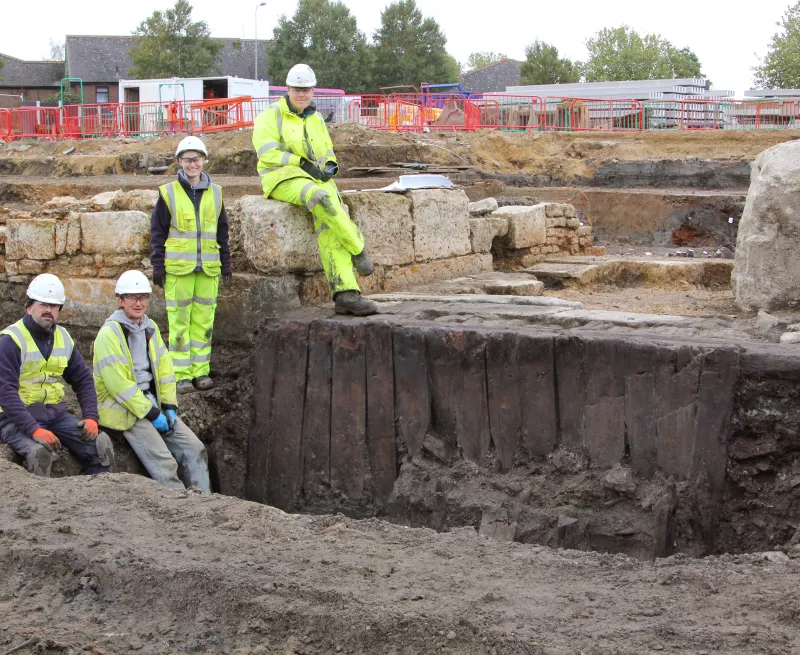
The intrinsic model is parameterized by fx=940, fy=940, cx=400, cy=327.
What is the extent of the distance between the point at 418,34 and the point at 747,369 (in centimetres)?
5546

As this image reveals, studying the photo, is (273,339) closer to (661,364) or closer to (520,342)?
(520,342)

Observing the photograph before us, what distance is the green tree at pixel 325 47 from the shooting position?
5372cm

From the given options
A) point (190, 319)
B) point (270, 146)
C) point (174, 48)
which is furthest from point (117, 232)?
point (174, 48)

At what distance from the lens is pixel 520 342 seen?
6.27m

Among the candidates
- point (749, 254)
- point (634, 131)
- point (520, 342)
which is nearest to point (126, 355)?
point (520, 342)

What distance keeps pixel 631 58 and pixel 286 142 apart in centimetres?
5774

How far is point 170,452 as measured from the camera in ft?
23.4

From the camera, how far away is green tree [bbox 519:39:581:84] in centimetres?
5869

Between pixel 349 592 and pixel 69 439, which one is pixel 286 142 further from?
pixel 349 592

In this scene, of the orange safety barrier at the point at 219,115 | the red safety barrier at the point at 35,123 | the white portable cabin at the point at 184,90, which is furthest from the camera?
the white portable cabin at the point at 184,90

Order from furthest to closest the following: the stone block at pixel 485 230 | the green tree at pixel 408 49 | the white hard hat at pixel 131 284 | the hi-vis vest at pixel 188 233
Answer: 1. the green tree at pixel 408 49
2. the stone block at pixel 485 230
3. the hi-vis vest at pixel 188 233
4. the white hard hat at pixel 131 284

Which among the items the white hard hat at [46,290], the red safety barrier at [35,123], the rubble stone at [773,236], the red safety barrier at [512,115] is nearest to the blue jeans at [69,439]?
the white hard hat at [46,290]

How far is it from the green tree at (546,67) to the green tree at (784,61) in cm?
1116

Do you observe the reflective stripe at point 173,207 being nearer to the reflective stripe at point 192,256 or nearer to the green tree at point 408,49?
the reflective stripe at point 192,256
